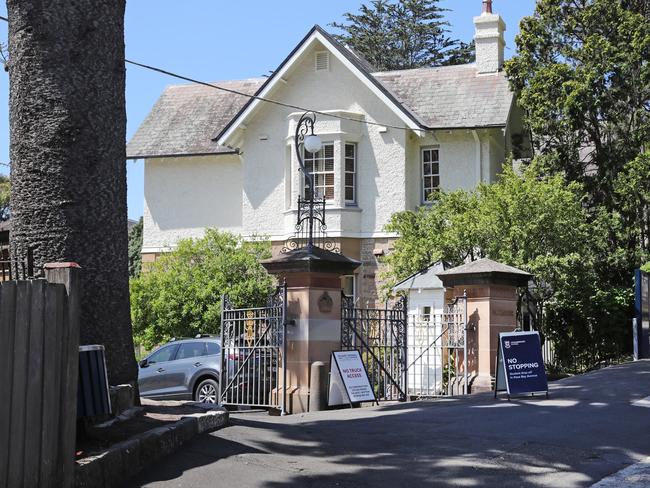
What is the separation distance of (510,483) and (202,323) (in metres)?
16.7

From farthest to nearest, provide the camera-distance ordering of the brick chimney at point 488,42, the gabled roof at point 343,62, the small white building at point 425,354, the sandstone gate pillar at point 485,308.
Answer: the brick chimney at point 488,42, the gabled roof at point 343,62, the small white building at point 425,354, the sandstone gate pillar at point 485,308

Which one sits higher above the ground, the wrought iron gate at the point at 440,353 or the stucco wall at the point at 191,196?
the stucco wall at the point at 191,196

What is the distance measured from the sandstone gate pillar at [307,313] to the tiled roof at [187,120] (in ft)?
45.1

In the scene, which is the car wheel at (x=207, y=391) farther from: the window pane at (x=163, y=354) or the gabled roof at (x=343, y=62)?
the gabled roof at (x=343, y=62)

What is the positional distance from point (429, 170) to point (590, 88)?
4.74m

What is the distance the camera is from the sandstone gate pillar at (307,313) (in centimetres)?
1391

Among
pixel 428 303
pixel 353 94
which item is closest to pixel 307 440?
pixel 428 303

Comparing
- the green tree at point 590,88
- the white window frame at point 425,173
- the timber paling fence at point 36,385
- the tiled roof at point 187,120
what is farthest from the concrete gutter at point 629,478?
the tiled roof at point 187,120

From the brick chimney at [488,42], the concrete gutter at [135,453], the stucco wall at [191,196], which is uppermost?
the brick chimney at [488,42]

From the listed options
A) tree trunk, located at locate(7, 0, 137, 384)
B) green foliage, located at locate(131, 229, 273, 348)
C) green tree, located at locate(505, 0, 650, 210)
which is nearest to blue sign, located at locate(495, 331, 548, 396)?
tree trunk, located at locate(7, 0, 137, 384)

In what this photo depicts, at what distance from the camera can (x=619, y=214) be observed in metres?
23.5

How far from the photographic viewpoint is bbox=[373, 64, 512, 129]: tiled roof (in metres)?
25.4

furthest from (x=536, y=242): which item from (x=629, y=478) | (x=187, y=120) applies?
(x=629, y=478)

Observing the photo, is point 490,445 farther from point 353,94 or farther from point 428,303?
point 353,94
